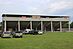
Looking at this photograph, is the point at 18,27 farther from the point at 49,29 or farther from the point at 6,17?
the point at 49,29

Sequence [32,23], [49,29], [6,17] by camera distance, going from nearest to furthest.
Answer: [6,17] < [32,23] < [49,29]

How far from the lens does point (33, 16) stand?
12150 centimetres

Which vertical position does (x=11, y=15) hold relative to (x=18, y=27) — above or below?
above

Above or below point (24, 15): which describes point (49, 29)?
below

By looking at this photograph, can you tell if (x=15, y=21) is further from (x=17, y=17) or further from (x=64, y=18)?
(x=64, y=18)

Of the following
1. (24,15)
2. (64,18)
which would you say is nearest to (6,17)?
(24,15)

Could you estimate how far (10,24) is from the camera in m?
123

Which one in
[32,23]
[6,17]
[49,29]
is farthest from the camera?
[49,29]

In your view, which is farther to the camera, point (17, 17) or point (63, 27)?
point (63, 27)

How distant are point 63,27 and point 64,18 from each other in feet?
41.5

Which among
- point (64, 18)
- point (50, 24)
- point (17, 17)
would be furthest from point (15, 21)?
point (64, 18)

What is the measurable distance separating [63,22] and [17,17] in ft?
109

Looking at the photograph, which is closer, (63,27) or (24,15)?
(24,15)

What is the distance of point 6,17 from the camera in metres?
117
